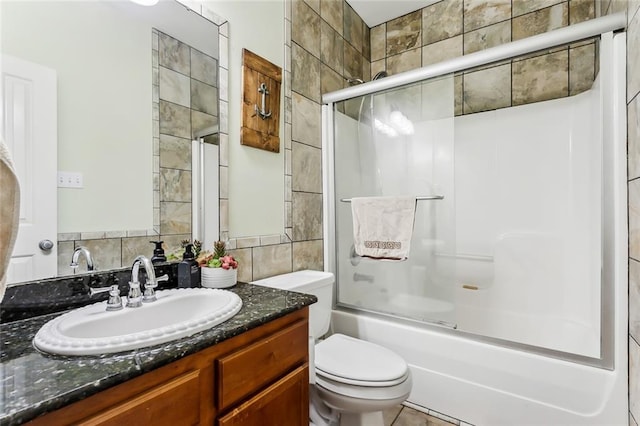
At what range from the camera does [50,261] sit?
3.18 ft

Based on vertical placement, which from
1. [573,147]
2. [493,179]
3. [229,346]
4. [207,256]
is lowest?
[229,346]

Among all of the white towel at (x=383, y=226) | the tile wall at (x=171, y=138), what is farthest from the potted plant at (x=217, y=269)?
the white towel at (x=383, y=226)

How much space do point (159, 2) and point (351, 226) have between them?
1.43 metres

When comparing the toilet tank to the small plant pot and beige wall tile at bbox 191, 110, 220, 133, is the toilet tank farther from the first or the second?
beige wall tile at bbox 191, 110, 220, 133

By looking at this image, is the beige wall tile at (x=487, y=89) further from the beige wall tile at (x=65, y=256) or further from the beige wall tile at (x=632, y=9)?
the beige wall tile at (x=65, y=256)

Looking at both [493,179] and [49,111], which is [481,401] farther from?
[49,111]

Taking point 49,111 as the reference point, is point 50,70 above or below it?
above

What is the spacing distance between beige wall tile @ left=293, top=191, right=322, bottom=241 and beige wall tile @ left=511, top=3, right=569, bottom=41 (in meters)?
1.68

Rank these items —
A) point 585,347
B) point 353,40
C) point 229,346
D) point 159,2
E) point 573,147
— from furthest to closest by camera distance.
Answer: point 353,40 → point 573,147 → point 585,347 → point 159,2 → point 229,346

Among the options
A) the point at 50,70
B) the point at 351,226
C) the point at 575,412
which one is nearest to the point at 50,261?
the point at 50,70

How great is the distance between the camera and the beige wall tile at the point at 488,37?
2.13 m

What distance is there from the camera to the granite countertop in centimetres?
A: 52

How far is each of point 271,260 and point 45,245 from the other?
0.92 metres

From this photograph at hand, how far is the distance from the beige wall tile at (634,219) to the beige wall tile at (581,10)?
52.0 inches
